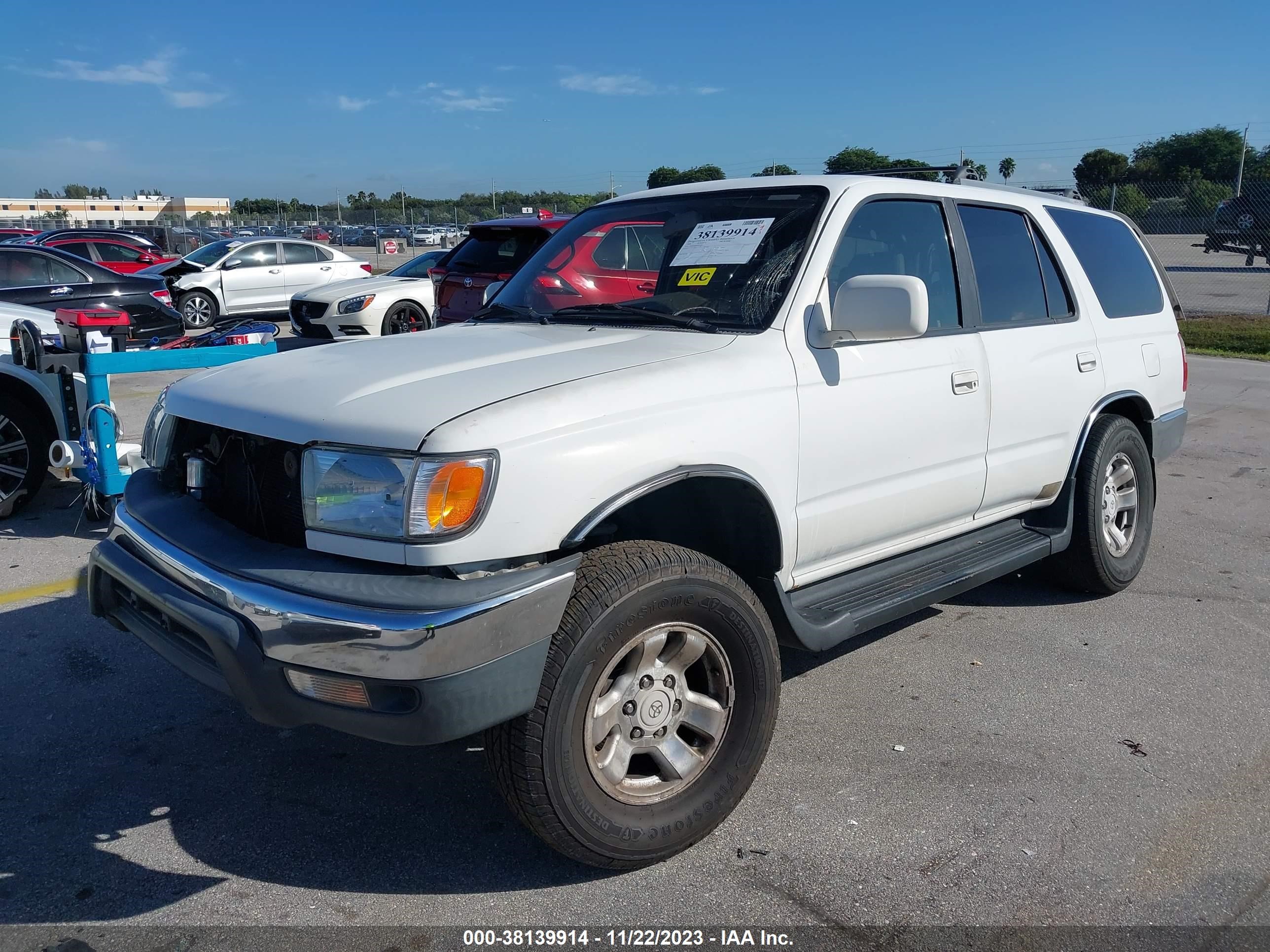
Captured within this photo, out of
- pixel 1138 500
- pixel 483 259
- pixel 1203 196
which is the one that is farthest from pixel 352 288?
pixel 1203 196

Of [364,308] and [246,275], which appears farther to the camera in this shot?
[246,275]

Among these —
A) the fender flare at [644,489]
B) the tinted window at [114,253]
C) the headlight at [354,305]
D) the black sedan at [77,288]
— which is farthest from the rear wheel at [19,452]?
the tinted window at [114,253]

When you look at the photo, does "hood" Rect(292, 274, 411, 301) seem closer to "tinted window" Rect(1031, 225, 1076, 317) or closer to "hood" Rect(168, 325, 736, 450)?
"tinted window" Rect(1031, 225, 1076, 317)

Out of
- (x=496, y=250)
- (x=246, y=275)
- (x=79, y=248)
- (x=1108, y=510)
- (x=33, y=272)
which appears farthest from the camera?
(x=79, y=248)

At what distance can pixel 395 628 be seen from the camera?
2.37m

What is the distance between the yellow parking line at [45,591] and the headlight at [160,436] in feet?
5.74

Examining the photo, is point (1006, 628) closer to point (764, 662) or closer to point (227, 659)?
point (764, 662)

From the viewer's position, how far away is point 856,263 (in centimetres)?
368

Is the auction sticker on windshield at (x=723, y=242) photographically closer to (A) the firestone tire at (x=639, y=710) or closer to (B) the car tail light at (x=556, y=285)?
(B) the car tail light at (x=556, y=285)

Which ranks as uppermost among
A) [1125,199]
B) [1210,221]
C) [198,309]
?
[1125,199]

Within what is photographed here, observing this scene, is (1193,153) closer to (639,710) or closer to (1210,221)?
(1210,221)

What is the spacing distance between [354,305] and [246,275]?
5643 millimetres

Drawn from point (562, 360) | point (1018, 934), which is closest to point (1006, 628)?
point (1018, 934)

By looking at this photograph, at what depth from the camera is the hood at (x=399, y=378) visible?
2629mm
